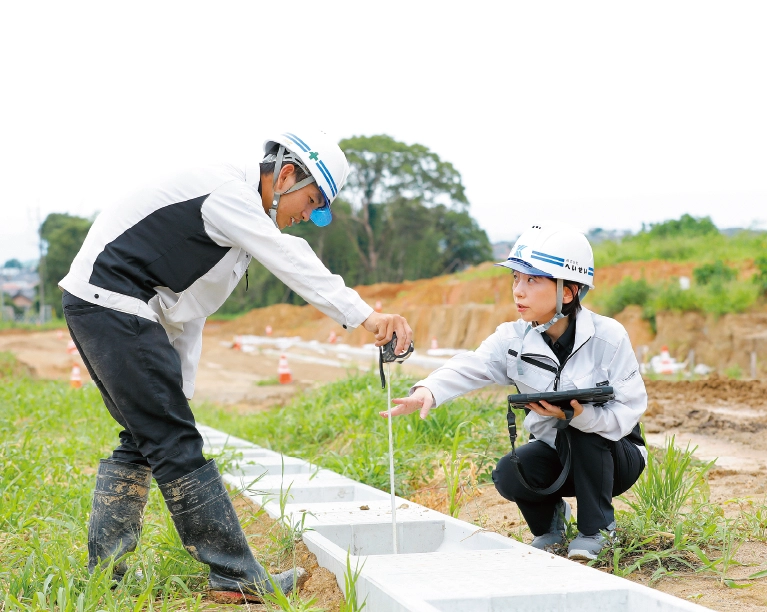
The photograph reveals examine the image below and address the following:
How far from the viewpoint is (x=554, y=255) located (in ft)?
11.7

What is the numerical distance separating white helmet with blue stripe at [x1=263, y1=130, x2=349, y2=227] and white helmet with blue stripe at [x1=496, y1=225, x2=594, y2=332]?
0.81 m

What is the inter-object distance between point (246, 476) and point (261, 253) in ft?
9.38

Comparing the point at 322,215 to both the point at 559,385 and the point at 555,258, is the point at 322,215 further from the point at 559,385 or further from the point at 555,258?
the point at 559,385

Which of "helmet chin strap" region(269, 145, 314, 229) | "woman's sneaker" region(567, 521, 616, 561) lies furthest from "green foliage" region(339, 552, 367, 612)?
"helmet chin strap" region(269, 145, 314, 229)

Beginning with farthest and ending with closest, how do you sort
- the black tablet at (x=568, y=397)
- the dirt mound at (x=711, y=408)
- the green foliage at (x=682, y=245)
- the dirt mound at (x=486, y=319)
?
the green foliage at (x=682, y=245)
the dirt mound at (x=486, y=319)
the dirt mound at (x=711, y=408)
the black tablet at (x=568, y=397)

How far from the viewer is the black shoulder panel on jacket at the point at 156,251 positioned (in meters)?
3.05

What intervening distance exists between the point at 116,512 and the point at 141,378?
0.67 m

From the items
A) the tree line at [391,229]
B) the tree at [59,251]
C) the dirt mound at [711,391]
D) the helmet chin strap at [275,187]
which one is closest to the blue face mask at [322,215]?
the helmet chin strap at [275,187]

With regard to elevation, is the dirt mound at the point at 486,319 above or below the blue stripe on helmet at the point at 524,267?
below

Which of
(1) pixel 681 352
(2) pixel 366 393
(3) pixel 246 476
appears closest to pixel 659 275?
(1) pixel 681 352

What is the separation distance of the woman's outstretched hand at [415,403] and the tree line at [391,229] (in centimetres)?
4472

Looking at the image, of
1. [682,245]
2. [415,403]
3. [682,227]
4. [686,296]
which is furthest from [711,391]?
[682,227]

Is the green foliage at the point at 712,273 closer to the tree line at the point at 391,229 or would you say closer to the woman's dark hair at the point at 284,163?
the woman's dark hair at the point at 284,163

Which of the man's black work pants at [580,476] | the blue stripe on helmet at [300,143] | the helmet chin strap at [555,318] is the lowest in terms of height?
the man's black work pants at [580,476]
